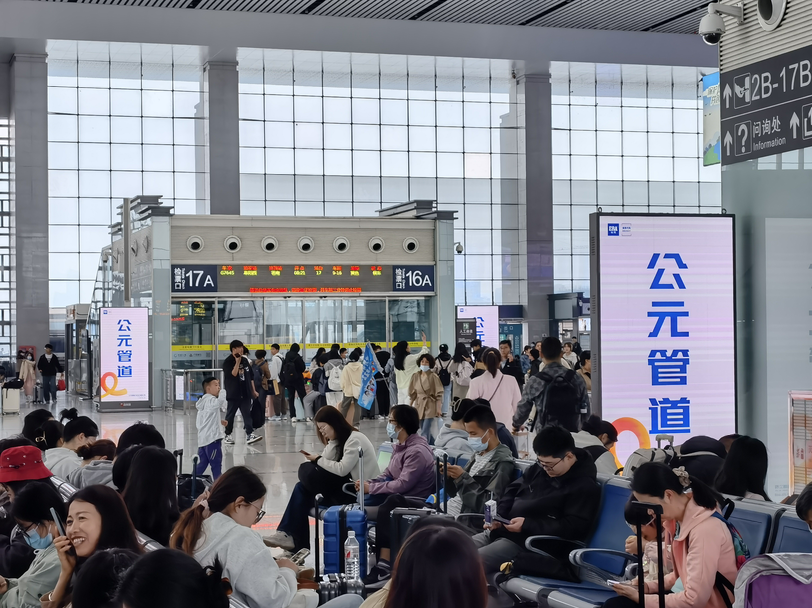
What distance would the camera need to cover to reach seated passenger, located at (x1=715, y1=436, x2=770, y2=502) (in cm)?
507

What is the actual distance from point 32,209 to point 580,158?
2147cm

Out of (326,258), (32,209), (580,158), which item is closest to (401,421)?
(326,258)

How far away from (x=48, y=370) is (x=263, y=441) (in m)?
11.4

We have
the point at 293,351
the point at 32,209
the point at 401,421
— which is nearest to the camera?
the point at 401,421

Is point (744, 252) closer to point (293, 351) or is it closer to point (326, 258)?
point (293, 351)

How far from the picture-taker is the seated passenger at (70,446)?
6.86 metres

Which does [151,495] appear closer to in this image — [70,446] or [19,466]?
[19,466]

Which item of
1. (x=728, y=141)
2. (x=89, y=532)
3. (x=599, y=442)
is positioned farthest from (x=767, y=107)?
(x=89, y=532)

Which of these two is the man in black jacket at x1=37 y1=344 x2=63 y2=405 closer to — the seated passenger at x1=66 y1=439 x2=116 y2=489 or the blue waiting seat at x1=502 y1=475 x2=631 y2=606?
the seated passenger at x1=66 y1=439 x2=116 y2=489

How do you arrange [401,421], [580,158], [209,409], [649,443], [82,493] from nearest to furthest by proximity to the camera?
[82,493] → [401,421] → [649,443] → [209,409] → [580,158]

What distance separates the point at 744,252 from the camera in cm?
861

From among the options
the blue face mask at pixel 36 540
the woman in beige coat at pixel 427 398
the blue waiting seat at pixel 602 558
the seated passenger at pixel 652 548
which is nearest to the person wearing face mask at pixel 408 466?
the blue waiting seat at pixel 602 558

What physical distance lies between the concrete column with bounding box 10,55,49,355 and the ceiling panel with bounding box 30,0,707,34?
217 inches

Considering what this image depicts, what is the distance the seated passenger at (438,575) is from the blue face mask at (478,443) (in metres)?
4.19
